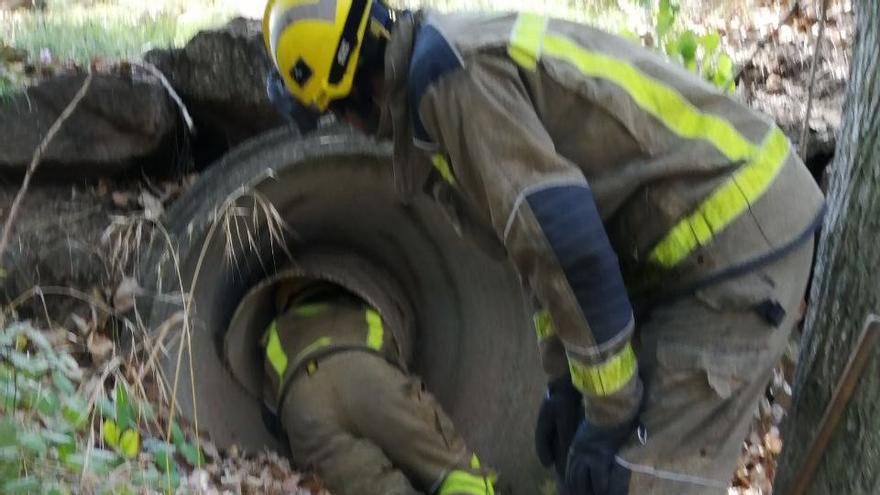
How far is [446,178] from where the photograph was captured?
2621mm

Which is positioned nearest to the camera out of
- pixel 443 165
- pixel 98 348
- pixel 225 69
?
pixel 443 165

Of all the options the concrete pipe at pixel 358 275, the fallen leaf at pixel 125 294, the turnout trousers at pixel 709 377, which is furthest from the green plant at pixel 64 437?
the turnout trousers at pixel 709 377

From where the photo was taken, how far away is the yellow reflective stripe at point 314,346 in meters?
4.03

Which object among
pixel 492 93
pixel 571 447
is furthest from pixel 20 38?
pixel 571 447

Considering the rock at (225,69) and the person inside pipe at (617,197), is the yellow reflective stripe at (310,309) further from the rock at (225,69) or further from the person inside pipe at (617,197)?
the person inside pipe at (617,197)

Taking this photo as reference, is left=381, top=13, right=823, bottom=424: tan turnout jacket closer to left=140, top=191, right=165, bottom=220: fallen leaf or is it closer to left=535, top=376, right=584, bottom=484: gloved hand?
left=535, top=376, right=584, bottom=484: gloved hand

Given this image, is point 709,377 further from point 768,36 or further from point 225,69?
point 768,36

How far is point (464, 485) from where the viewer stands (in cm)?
376

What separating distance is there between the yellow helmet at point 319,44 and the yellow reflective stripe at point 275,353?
6.07ft

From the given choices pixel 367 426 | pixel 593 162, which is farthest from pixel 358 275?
pixel 593 162

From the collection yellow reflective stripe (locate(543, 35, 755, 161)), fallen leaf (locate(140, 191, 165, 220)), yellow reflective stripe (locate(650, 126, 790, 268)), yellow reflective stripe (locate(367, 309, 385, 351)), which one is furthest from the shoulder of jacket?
fallen leaf (locate(140, 191, 165, 220))

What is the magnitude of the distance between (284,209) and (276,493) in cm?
139

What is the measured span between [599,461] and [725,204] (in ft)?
2.73

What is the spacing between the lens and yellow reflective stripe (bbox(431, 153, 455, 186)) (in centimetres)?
251
